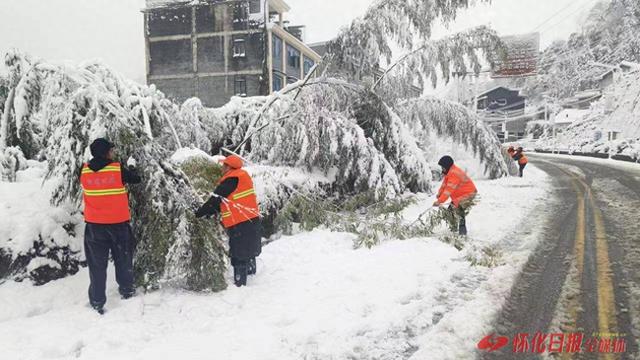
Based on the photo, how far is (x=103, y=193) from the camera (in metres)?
4.50

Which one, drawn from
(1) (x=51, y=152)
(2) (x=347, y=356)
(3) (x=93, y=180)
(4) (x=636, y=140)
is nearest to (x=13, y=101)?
(1) (x=51, y=152)

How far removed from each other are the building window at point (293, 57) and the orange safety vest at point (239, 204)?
3007 cm

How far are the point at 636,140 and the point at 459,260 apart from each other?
93.7 feet

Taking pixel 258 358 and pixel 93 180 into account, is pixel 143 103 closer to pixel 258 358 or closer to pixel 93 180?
pixel 93 180

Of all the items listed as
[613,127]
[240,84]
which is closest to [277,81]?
[240,84]

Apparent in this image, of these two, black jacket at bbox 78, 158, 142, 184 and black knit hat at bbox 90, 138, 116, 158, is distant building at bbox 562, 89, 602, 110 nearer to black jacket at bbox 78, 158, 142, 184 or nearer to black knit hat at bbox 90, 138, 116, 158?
black jacket at bbox 78, 158, 142, 184

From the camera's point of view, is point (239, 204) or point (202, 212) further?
point (239, 204)

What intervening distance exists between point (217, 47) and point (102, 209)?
3002 cm

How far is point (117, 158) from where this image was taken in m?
4.93

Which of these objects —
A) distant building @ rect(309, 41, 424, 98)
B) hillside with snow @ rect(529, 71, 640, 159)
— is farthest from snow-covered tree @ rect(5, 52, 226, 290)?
hillside with snow @ rect(529, 71, 640, 159)

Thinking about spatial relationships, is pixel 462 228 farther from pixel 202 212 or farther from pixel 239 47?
pixel 239 47

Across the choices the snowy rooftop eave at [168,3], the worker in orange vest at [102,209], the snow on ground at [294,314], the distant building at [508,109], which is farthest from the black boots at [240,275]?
the distant building at [508,109]

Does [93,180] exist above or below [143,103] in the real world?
below

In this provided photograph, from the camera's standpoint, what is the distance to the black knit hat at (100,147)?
4438mm
